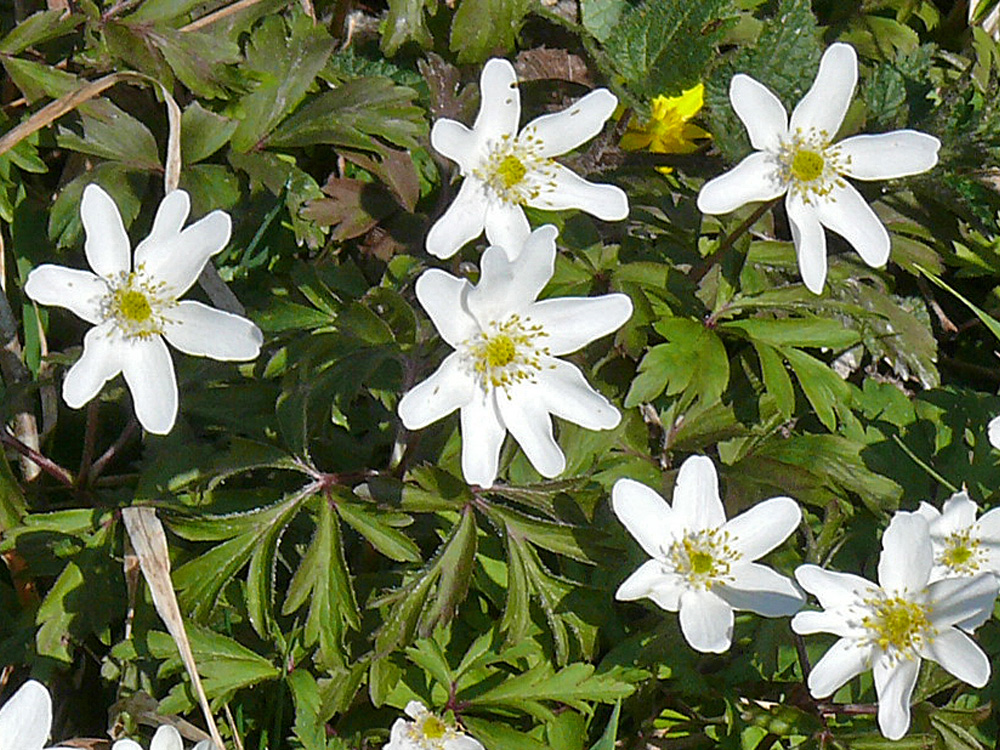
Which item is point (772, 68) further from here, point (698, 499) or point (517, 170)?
point (698, 499)

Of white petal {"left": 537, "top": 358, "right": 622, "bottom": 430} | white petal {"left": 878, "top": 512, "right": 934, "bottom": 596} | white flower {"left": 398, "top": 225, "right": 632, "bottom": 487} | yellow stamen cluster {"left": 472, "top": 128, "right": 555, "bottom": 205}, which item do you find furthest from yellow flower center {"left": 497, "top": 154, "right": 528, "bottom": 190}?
white petal {"left": 878, "top": 512, "right": 934, "bottom": 596}

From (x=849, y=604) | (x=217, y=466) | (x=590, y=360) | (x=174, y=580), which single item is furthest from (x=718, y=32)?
(x=174, y=580)

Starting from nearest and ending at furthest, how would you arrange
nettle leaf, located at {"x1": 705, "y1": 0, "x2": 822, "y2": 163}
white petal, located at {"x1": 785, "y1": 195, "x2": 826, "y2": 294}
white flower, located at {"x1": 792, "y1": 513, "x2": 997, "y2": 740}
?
white flower, located at {"x1": 792, "y1": 513, "x2": 997, "y2": 740}, white petal, located at {"x1": 785, "y1": 195, "x2": 826, "y2": 294}, nettle leaf, located at {"x1": 705, "y1": 0, "x2": 822, "y2": 163}

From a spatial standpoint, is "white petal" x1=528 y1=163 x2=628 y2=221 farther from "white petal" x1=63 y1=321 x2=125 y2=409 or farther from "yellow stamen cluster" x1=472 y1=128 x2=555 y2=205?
"white petal" x1=63 y1=321 x2=125 y2=409

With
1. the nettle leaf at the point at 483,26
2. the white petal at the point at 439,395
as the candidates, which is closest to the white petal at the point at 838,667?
the white petal at the point at 439,395

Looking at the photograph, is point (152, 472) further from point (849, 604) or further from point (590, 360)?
point (849, 604)

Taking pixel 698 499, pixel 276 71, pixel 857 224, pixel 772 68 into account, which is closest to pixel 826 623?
pixel 698 499
